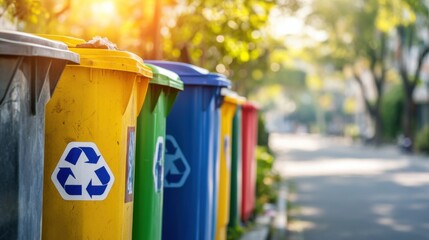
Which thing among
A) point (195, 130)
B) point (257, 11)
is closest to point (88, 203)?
point (195, 130)

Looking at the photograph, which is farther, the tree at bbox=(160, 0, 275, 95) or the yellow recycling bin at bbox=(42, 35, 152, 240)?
the tree at bbox=(160, 0, 275, 95)

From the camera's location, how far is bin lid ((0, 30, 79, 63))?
350 centimetres

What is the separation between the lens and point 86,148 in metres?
4.64

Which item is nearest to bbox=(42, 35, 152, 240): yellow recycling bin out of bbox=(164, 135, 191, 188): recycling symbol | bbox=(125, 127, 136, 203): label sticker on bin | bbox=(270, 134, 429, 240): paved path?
bbox=(125, 127, 136, 203): label sticker on bin

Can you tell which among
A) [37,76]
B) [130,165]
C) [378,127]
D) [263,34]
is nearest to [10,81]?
[37,76]

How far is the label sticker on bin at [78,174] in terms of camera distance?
15.1 feet

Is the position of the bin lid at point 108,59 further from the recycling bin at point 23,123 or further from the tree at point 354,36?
the tree at point 354,36

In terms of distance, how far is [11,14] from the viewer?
8211 mm

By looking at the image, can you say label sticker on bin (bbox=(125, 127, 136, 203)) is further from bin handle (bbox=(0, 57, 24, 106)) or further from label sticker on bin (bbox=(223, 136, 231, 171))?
label sticker on bin (bbox=(223, 136, 231, 171))

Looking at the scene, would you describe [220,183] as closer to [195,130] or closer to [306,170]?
[195,130]

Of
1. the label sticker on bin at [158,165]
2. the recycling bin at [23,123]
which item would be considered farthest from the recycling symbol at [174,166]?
the recycling bin at [23,123]

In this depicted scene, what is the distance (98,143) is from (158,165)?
0.94 metres

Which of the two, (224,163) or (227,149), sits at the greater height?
(227,149)

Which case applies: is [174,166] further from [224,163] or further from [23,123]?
[23,123]
